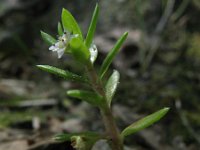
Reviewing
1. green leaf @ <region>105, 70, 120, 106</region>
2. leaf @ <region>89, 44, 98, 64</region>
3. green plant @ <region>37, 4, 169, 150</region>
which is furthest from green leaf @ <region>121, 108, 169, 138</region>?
leaf @ <region>89, 44, 98, 64</region>

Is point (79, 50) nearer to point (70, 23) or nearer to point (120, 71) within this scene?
point (70, 23)

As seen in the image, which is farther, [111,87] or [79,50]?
[111,87]

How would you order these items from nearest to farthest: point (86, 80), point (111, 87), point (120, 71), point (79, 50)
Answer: point (79, 50) → point (86, 80) → point (111, 87) → point (120, 71)

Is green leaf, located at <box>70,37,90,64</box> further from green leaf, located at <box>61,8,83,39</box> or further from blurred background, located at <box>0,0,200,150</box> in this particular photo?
blurred background, located at <box>0,0,200,150</box>

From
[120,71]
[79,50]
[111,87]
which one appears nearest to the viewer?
[79,50]

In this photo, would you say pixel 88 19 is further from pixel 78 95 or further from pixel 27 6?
pixel 78 95

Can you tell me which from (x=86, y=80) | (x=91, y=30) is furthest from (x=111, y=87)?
(x=91, y=30)
